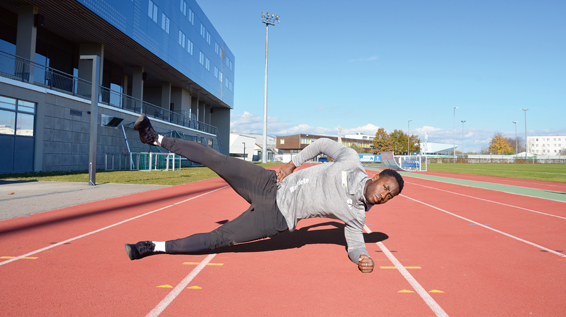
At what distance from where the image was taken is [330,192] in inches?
134

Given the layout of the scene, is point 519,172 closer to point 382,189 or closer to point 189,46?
point 189,46

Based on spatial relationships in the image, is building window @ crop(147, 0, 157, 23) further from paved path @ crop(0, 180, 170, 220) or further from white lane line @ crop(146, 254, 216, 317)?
Result: white lane line @ crop(146, 254, 216, 317)

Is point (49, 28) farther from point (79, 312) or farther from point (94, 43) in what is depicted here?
point (79, 312)

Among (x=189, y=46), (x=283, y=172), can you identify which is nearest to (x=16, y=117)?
(x=283, y=172)

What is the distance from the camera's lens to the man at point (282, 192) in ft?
11.2

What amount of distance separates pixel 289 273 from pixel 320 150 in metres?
1.43

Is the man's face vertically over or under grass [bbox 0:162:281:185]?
over

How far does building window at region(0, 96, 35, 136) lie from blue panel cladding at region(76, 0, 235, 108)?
20.4 ft

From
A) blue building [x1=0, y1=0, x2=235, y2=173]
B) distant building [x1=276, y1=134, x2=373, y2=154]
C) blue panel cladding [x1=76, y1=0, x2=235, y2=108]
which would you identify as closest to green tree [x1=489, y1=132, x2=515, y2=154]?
distant building [x1=276, y1=134, x2=373, y2=154]

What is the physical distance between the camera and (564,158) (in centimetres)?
7750

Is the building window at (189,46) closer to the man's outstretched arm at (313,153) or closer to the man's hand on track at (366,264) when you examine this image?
the man's outstretched arm at (313,153)

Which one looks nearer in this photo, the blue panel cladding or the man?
the man

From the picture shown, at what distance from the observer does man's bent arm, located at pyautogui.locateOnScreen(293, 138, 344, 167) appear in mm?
3746

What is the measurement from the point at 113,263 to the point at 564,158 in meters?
98.6
